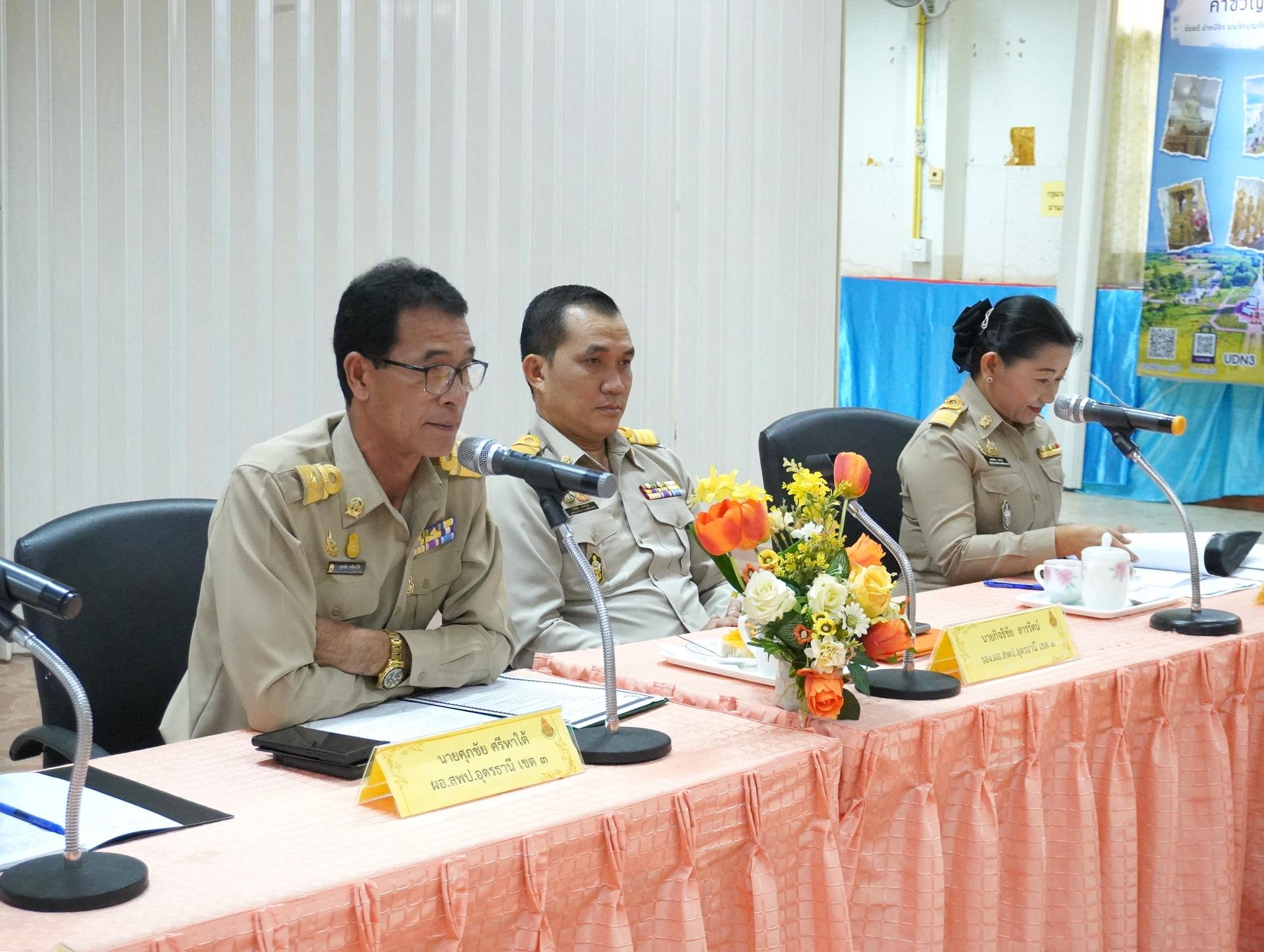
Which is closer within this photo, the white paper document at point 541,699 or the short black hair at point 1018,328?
the white paper document at point 541,699

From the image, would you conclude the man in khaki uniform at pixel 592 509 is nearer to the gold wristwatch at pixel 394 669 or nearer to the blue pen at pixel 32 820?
the gold wristwatch at pixel 394 669

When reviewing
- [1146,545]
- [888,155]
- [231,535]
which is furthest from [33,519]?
[888,155]

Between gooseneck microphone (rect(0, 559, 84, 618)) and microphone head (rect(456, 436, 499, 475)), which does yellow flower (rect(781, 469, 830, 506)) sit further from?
gooseneck microphone (rect(0, 559, 84, 618))

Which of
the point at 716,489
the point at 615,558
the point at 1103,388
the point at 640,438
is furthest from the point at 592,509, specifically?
the point at 1103,388

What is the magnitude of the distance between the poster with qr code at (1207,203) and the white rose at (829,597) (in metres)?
5.26

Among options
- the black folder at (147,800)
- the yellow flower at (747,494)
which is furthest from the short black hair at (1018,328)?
the black folder at (147,800)

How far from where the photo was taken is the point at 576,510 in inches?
94.2

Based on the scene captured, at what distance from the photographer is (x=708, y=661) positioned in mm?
1958

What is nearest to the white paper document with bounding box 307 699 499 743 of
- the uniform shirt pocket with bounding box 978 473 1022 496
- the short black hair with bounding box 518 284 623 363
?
the short black hair with bounding box 518 284 623 363

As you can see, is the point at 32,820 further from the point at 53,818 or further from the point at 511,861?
the point at 511,861

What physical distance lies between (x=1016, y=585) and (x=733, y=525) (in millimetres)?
1176

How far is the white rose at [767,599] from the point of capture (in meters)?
1.59

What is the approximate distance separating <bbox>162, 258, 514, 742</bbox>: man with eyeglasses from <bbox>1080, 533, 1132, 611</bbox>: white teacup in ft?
3.45

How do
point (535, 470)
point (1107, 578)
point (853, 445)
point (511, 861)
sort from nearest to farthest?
point (511, 861)
point (535, 470)
point (1107, 578)
point (853, 445)
